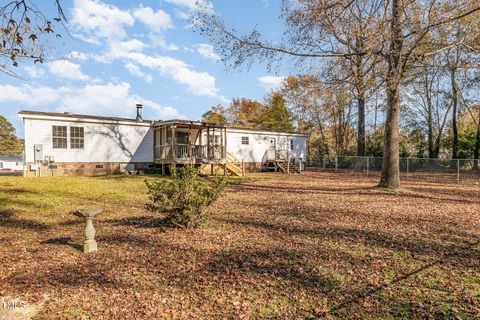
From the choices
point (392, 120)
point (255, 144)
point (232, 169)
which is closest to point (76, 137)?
point (232, 169)

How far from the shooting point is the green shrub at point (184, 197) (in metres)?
7.03

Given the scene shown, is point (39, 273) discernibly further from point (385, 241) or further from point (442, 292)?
point (385, 241)

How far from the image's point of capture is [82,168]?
18.7 metres

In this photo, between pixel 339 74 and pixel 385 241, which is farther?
pixel 339 74

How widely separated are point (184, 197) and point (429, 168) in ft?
68.1

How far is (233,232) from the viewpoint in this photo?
704cm

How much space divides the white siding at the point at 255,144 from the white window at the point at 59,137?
36.0 feet

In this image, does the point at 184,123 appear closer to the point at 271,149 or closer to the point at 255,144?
the point at 255,144

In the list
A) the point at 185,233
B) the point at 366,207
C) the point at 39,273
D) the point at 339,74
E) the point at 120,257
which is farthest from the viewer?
the point at 339,74

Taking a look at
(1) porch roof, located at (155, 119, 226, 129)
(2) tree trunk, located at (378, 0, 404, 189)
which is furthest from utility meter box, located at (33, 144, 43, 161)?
(2) tree trunk, located at (378, 0, 404, 189)

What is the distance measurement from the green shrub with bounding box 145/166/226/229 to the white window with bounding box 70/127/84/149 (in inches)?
528

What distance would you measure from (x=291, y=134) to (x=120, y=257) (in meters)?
24.2

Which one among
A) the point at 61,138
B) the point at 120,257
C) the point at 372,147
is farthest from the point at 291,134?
the point at 120,257

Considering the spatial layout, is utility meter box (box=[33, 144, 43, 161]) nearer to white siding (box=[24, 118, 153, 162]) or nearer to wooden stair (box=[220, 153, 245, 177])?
white siding (box=[24, 118, 153, 162])
